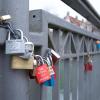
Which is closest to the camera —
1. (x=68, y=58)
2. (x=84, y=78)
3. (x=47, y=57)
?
(x=47, y=57)

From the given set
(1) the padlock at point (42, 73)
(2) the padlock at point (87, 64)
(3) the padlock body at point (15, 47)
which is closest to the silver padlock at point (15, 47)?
(3) the padlock body at point (15, 47)

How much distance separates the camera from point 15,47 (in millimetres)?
691

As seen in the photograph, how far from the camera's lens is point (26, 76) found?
811mm

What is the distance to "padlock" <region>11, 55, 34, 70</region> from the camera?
735mm

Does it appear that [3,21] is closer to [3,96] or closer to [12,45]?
[12,45]

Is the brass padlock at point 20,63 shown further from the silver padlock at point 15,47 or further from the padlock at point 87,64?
the padlock at point 87,64

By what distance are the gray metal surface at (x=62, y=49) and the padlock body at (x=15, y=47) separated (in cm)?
20

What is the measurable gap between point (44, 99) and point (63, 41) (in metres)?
0.53

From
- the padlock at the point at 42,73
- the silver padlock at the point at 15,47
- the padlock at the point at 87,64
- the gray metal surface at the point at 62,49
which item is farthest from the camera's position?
the padlock at the point at 87,64

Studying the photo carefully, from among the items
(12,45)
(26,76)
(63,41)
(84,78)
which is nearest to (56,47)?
(63,41)

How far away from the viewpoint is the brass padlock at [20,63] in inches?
28.9

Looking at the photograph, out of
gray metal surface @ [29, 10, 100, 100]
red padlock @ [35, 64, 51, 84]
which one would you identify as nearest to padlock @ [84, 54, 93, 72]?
gray metal surface @ [29, 10, 100, 100]

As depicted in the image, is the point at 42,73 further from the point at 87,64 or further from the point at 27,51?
the point at 87,64

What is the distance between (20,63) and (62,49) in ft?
2.27
